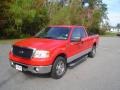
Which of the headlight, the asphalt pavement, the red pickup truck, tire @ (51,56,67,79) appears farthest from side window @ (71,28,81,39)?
the headlight

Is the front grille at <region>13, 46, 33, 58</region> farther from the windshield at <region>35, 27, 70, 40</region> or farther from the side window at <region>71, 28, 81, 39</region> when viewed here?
the side window at <region>71, 28, 81, 39</region>

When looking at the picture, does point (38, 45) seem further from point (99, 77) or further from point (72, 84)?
point (99, 77)

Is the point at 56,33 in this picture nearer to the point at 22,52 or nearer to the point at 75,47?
the point at 75,47

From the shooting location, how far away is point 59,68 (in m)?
6.83

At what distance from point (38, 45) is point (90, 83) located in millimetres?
2127

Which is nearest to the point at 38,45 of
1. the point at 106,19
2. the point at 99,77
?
the point at 99,77

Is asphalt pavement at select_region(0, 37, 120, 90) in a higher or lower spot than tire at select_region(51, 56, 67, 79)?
lower

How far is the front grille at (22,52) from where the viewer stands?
→ 6224mm

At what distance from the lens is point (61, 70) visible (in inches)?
274

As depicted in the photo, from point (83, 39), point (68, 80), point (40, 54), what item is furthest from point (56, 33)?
point (68, 80)

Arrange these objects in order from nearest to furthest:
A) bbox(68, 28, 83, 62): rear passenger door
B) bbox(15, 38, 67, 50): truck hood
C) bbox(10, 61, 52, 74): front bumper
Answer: bbox(10, 61, 52, 74): front bumper
bbox(15, 38, 67, 50): truck hood
bbox(68, 28, 83, 62): rear passenger door

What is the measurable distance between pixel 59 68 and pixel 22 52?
141 centimetres

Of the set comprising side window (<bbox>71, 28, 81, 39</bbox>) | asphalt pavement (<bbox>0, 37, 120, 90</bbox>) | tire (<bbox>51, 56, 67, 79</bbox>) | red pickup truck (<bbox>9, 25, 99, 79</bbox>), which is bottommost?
asphalt pavement (<bbox>0, 37, 120, 90</bbox>)

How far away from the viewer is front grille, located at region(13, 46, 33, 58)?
6.22 metres
